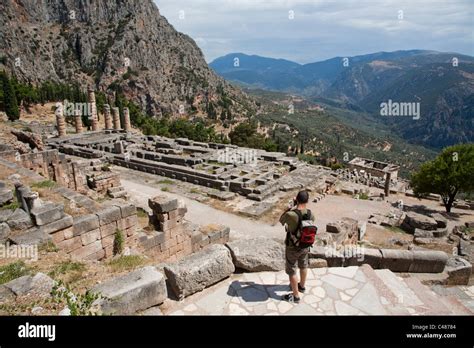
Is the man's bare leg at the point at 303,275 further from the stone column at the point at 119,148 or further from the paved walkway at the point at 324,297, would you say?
the stone column at the point at 119,148

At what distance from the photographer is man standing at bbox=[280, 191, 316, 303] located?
17.7 feet

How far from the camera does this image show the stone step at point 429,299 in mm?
5599

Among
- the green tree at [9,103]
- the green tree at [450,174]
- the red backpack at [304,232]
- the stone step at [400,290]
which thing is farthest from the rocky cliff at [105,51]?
the red backpack at [304,232]

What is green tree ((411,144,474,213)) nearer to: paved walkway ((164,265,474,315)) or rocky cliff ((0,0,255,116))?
paved walkway ((164,265,474,315))

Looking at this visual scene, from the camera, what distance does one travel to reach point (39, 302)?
4.95 meters

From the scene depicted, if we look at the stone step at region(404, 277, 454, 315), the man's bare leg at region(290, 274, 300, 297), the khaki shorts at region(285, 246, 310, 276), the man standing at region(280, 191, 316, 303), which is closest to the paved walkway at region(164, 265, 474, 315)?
the stone step at region(404, 277, 454, 315)

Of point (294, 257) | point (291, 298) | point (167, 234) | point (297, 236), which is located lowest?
point (167, 234)

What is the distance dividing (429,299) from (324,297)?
2.12m

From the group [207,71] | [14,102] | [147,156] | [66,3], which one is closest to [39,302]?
[147,156]

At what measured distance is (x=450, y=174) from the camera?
90.8ft

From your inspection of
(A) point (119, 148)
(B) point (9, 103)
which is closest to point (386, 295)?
(A) point (119, 148)

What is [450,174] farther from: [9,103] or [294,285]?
[9,103]
